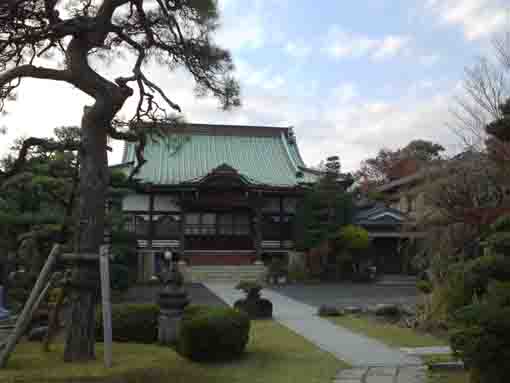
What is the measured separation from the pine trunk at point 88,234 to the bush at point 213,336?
1841 millimetres

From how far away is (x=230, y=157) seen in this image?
30.0 metres

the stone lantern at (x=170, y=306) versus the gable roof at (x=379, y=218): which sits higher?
A: the gable roof at (x=379, y=218)

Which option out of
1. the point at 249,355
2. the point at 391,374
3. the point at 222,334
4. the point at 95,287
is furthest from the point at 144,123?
the point at 391,374

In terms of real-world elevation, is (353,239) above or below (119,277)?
above

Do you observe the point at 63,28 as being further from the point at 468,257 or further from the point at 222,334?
the point at 468,257

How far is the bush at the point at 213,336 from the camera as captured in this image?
27.5 feet

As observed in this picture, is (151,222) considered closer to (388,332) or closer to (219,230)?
(219,230)

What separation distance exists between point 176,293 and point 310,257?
1584 cm

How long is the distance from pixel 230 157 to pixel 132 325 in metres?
20.9

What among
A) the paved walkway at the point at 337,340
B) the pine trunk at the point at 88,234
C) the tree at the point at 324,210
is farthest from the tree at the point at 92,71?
the tree at the point at 324,210

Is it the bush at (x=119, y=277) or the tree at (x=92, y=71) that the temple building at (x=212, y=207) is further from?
the tree at (x=92, y=71)

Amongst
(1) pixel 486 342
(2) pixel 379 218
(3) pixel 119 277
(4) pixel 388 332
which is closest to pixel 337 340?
(4) pixel 388 332

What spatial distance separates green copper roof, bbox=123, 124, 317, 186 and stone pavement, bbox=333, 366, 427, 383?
18153mm

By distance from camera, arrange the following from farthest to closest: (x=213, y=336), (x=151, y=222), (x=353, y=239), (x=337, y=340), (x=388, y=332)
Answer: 1. (x=151, y=222)
2. (x=353, y=239)
3. (x=388, y=332)
4. (x=337, y=340)
5. (x=213, y=336)
